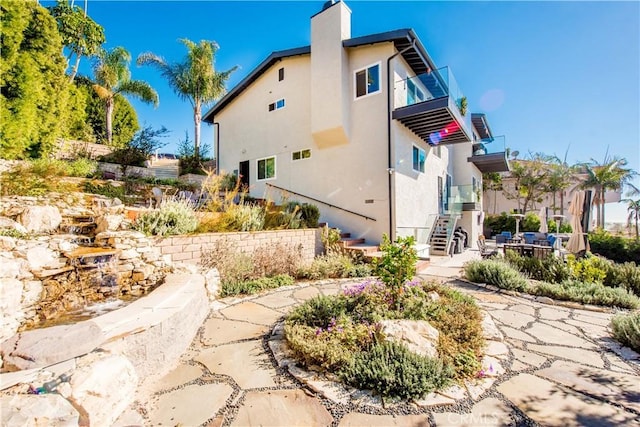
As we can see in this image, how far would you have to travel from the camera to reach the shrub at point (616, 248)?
1254 centimetres

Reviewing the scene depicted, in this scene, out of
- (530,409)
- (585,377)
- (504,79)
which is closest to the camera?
(530,409)

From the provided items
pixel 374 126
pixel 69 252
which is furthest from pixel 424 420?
pixel 374 126

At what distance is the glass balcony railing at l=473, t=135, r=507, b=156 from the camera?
14680 mm

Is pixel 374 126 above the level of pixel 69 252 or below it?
above

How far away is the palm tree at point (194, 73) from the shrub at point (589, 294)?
17536mm

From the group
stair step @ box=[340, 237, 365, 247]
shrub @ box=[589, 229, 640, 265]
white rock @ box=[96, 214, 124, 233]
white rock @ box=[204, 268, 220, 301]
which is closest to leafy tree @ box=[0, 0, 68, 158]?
white rock @ box=[96, 214, 124, 233]

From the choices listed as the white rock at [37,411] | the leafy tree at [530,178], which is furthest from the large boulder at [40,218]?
the leafy tree at [530,178]

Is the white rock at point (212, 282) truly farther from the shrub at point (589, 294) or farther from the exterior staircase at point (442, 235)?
the exterior staircase at point (442, 235)

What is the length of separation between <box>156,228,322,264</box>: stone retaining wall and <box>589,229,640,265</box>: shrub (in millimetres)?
14659

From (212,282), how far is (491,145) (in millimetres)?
16103

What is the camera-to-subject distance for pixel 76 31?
1316 cm

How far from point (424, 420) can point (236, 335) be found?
2.38 meters

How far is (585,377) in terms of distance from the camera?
2.63 m

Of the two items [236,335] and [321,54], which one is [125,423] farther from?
[321,54]
